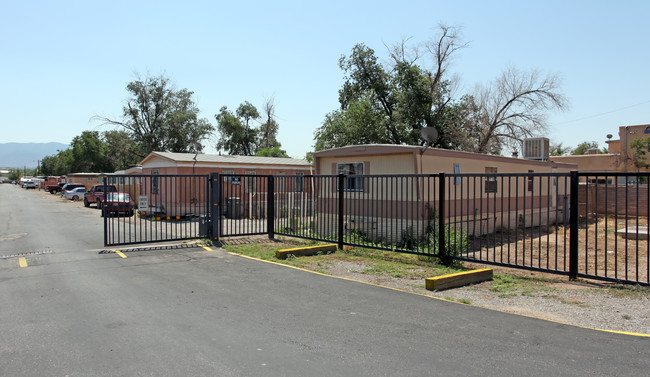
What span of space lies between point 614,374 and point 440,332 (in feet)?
5.59

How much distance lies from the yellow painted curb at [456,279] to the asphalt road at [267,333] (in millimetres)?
719

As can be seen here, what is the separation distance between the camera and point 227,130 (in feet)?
180

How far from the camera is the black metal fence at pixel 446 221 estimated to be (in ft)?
24.0

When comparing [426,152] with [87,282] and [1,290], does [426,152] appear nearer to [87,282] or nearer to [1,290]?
[87,282]

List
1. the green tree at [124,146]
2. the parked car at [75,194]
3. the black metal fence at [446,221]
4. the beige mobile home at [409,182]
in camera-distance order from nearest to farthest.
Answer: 1. the black metal fence at [446,221]
2. the beige mobile home at [409,182]
3. the parked car at [75,194]
4. the green tree at [124,146]

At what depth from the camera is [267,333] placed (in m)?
4.89

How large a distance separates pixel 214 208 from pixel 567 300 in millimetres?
8843

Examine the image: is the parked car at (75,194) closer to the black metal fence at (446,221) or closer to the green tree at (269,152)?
the green tree at (269,152)

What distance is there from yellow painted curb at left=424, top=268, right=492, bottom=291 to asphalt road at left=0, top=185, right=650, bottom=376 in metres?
0.72

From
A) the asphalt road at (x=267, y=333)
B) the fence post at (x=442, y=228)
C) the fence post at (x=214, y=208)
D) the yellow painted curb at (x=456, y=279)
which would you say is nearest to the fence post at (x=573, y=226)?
the yellow painted curb at (x=456, y=279)

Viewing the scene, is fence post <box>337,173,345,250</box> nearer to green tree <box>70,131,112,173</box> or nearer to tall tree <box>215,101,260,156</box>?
tall tree <box>215,101,260,156</box>

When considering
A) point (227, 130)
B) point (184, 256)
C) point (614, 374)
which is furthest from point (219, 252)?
point (227, 130)

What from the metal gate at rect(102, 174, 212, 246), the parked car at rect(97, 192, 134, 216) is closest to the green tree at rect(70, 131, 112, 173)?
the parked car at rect(97, 192, 134, 216)

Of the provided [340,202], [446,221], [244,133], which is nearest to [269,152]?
[244,133]
